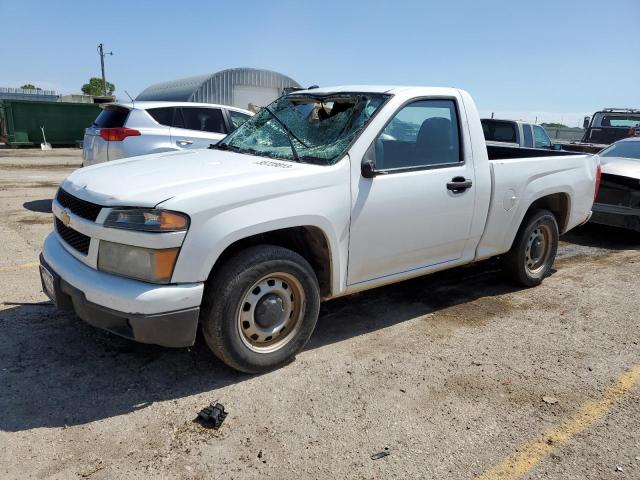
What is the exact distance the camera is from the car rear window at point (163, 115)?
7.94 metres

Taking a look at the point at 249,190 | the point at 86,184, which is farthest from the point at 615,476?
the point at 86,184

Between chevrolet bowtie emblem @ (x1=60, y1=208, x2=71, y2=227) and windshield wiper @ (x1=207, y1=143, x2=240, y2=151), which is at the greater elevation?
windshield wiper @ (x1=207, y1=143, x2=240, y2=151)

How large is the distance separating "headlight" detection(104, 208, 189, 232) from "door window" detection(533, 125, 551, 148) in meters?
11.1

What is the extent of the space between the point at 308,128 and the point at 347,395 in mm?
1994

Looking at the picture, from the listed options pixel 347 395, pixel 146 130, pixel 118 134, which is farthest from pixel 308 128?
pixel 118 134

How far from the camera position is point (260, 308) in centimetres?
334

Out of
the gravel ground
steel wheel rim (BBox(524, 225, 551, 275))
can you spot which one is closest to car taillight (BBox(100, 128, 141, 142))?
the gravel ground

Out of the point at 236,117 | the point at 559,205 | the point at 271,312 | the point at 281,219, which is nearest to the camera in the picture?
the point at 281,219

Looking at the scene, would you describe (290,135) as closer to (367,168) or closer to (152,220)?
(367,168)

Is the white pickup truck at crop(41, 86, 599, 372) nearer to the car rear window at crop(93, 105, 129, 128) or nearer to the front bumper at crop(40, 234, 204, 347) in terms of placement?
the front bumper at crop(40, 234, 204, 347)

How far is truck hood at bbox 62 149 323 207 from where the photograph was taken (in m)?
3.03

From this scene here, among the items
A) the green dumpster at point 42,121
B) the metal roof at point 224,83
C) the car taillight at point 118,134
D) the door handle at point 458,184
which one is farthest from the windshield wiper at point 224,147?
the metal roof at point 224,83

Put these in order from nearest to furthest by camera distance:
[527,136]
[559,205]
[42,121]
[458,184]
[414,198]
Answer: [414,198] < [458,184] < [559,205] < [527,136] < [42,121]

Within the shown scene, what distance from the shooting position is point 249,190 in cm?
313
